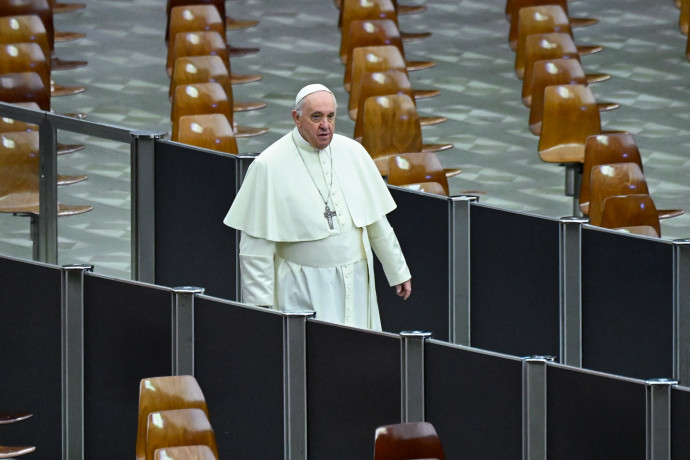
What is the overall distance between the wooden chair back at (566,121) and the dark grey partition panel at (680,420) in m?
4.29

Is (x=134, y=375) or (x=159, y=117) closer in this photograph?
(x=134, y=375)

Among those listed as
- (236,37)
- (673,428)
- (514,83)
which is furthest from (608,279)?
(236,37)

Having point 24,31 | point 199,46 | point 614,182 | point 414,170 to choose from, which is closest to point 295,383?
point 414,170

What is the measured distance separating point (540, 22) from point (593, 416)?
5.89 meters

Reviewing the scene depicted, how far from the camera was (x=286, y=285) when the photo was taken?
5555 mm

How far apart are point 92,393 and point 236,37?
612cm

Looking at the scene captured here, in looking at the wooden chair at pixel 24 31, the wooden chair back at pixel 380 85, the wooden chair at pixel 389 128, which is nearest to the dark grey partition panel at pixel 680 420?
the wooden chair at pixel 389 128

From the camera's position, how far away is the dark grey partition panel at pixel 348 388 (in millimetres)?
4867

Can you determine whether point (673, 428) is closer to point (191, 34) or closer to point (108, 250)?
point (108, 250)

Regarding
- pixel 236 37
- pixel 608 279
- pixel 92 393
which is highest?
pixel 236 37

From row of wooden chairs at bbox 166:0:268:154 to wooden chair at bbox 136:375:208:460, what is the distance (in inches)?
122

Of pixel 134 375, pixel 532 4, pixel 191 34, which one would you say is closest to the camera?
pixel 134 375

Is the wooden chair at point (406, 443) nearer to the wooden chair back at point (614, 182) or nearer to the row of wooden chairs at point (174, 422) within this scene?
the row of wooden chairs at point (174, 422)

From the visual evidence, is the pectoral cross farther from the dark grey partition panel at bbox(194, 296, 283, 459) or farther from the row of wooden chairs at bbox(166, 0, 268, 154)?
the row of wooden chairs at bbox(166, 0, 268, 154)
